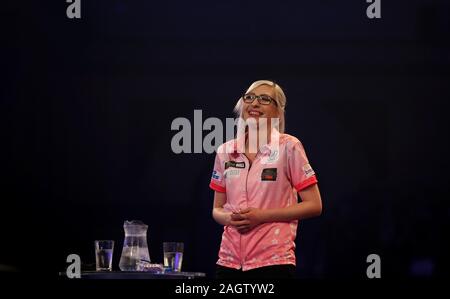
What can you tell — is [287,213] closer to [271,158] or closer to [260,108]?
[271,158]

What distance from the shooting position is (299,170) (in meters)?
3.01

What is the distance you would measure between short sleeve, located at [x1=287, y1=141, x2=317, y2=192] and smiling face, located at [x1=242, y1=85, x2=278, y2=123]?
0.17 metres

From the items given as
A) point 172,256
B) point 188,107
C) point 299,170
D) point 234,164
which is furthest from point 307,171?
point 188,107

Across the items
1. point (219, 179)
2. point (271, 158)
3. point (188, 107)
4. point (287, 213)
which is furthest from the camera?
point (188, 107)

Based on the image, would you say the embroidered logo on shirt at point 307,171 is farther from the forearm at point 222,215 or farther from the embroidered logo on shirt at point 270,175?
the forearm at point 222,215

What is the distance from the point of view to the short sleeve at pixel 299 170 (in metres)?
3.00

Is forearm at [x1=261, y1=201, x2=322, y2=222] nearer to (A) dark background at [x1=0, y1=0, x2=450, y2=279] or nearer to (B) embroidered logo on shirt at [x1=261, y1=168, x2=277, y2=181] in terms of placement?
(B) embroidered logo on shirt at [x1=261, y1=168, x2=277, y2=181]

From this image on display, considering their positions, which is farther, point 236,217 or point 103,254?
point 103,254

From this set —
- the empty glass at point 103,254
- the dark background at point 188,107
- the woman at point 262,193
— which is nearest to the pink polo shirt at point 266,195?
the woman at point 262,193

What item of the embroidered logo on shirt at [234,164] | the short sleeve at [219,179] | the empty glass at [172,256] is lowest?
the empty glass at [172,256]

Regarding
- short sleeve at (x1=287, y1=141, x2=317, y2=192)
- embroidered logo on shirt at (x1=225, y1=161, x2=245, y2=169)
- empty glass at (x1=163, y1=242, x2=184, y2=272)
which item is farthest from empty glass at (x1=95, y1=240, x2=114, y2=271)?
short sleeve at (x1=287, y1=141, x2=317, y2=192)

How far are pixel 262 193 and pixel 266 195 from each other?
18 mm
